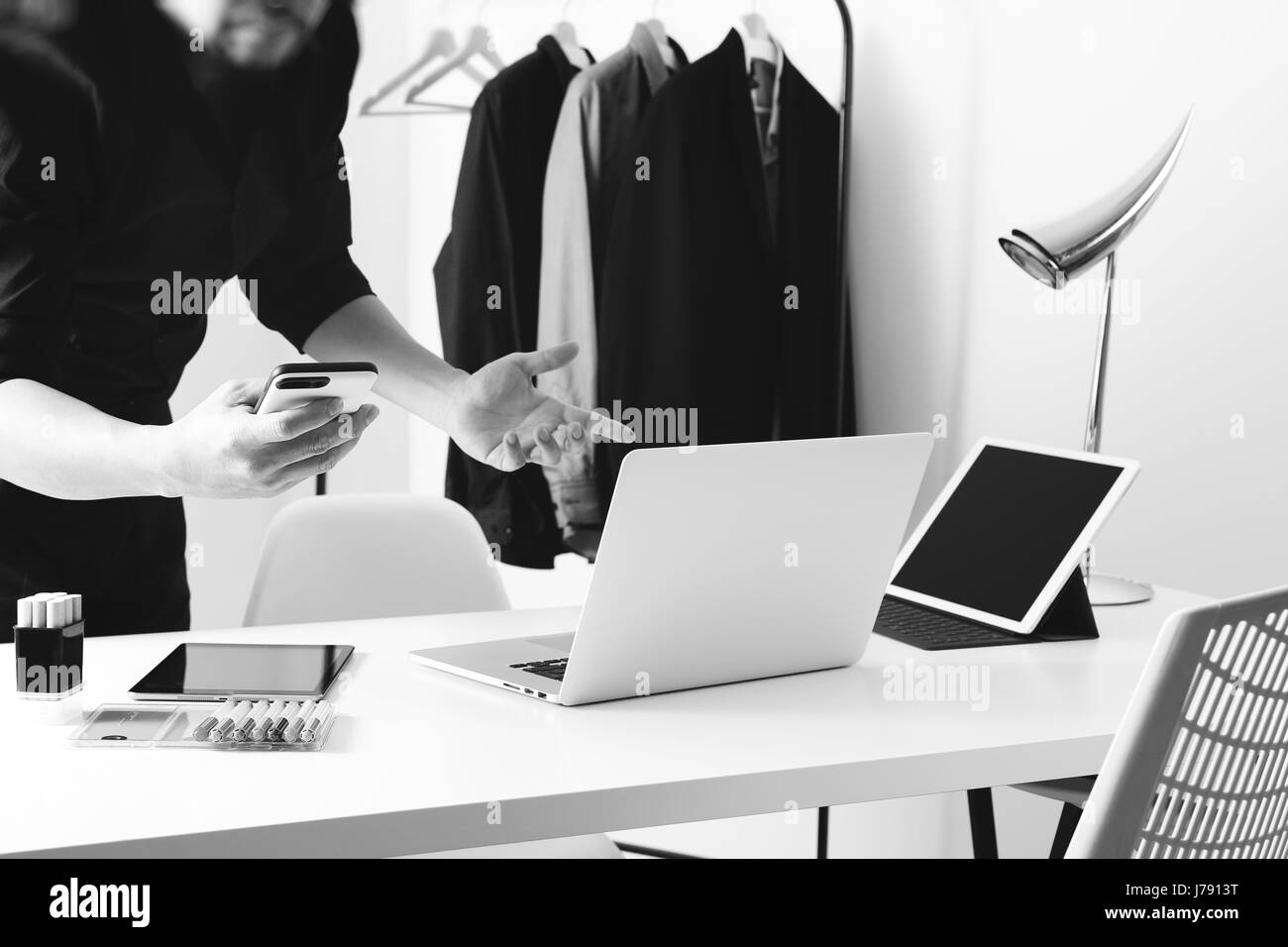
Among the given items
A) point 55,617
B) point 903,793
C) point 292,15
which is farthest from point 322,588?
point 292,15

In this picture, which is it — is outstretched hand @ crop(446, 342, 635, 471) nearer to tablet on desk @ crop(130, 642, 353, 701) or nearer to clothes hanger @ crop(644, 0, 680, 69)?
tablet on desk @ crop(130, 642, 353, 701)

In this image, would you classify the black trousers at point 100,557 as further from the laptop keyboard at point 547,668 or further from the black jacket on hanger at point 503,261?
the laptop keyboard at point 547,668

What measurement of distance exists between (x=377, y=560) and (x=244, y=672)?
638 millimetres

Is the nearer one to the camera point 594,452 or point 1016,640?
point 1016,640

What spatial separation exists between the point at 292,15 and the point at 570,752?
207 centimetres

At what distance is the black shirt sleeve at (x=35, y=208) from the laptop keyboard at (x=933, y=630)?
1.05m

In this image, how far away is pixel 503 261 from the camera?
2418 millimetres

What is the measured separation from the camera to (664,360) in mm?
2414

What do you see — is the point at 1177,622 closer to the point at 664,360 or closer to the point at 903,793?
the point at 903,793

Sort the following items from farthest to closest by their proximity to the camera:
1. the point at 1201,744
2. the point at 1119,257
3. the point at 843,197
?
1. the point at 843,197
2. the point at 1119,257
3. the point at 1201,744

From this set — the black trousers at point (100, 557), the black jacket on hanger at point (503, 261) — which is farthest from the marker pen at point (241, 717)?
the black jacket on hanger at point (503, 261)

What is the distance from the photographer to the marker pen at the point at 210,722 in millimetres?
1027

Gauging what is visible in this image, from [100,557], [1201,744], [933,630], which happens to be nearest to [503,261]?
[100,557]

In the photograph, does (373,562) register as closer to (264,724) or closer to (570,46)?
(264,724)
